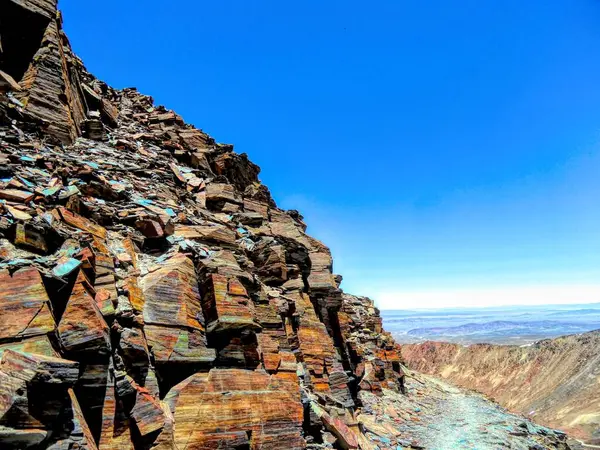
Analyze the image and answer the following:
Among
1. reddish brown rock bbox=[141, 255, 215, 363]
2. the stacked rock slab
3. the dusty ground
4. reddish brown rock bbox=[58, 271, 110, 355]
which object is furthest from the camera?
the dusty ground

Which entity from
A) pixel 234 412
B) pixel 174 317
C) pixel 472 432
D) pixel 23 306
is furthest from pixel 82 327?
pixel 472 432

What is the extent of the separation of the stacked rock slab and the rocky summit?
5 cm

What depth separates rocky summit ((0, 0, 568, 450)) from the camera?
774 centimetres

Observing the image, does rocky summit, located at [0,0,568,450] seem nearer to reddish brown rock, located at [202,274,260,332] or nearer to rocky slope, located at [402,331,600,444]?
reddish brown rock, located at [202,274,260,332]

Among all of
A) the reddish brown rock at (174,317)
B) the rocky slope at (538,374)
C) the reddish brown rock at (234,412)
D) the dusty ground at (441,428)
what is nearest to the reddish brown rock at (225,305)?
the reddish brown rock at (174,317)

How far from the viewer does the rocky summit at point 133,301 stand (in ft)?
25.4

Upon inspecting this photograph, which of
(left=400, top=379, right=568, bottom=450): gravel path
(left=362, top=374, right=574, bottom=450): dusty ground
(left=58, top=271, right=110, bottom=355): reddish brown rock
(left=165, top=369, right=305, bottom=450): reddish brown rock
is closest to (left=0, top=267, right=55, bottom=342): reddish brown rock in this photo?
(left=58, top=271, right=110, bottom=355): reddish brown rock

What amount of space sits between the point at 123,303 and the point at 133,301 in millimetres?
323

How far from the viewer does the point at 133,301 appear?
411 inches

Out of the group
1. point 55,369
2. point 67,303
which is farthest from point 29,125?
point 55,369

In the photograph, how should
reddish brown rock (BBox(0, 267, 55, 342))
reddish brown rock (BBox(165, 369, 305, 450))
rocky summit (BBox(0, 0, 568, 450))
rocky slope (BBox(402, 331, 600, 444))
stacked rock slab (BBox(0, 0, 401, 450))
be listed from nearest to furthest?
reddish brown rock (BBox(0, 267, 55, 342)) < stacked rock slab (BBox(0, 0, 401, 450)) < rocky summit (BBox(0, 0, 568, 450)) < reddish brown rock (BBox(165, 369, 305, 450)) < rocky slope (BBox(402, 331, 600, 444))

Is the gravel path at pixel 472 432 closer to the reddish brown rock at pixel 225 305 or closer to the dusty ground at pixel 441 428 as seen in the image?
the dusty ground at pixel 441 428

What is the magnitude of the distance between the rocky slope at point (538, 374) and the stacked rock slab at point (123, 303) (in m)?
63.7

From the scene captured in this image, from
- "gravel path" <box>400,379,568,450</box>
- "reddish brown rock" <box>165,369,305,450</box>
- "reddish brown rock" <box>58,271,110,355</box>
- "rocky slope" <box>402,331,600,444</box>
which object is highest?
"reddish brown rock" <box>58,271,110,355</box>
